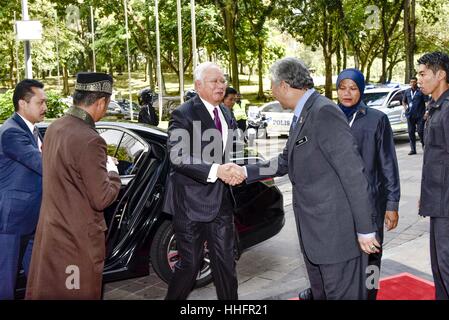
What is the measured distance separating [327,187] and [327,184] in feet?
0.06

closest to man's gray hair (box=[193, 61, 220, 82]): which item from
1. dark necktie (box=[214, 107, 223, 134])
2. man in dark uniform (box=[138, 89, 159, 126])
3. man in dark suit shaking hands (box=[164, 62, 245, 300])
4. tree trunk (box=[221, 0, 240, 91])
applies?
man in dark suit shaking hands (box=[164, 62, 245, 300])

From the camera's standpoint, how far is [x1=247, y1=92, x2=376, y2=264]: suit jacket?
2824 millimetres

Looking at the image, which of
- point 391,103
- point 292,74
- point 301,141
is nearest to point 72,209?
point 301,141

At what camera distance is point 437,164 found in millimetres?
3514

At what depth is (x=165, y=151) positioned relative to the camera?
4.52m

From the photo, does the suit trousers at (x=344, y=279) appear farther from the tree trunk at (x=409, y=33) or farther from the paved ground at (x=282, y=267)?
the tree trunk at (x=409, y=33)

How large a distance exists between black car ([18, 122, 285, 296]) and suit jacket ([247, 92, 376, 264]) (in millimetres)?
1175

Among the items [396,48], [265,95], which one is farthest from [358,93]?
[396,48]

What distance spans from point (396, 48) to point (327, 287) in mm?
55236

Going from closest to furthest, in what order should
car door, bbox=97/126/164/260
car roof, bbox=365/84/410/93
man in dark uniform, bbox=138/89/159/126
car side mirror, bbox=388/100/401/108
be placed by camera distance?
car door, bbox=97/126/164/260 → man in dark uniform, bbox=138/89/159/126 → car side mirror, bbox=388/100/401/108 → car roof, bbox=365/84/410/93

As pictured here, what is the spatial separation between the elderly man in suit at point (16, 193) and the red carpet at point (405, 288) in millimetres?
2784

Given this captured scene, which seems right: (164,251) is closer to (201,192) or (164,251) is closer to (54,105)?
(201,192)

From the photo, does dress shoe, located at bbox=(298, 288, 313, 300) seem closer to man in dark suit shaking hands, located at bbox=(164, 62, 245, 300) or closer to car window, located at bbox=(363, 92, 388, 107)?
man in dark suit shaking hands, located at bbox=(164, 62, 245, 300)
